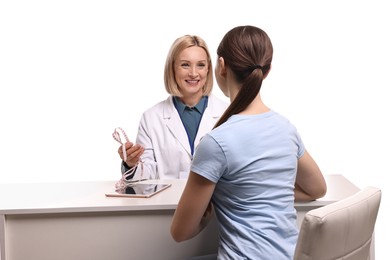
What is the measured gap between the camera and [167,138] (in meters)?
3.68

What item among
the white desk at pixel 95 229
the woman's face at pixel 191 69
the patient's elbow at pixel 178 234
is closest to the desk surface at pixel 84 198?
the white desk at pixel 95 229

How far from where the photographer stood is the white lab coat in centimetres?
364

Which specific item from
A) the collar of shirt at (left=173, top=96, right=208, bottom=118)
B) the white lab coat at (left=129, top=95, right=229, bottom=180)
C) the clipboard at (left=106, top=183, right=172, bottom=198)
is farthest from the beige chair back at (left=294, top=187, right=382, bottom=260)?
the collar of shirt at (left=173, top=96, right=208, bottom=118)

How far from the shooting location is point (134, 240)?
265cm

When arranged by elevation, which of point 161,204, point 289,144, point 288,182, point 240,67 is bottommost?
point 161,204

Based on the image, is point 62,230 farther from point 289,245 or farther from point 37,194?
point 289,245

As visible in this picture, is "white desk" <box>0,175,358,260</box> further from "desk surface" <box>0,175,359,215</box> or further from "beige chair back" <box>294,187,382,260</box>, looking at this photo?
"beige chair back" <box>294,187,382,260</box>

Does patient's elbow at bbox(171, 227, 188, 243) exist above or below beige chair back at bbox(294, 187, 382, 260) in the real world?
below

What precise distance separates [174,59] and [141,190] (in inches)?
44.2

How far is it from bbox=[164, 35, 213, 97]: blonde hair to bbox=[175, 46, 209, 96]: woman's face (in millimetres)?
27

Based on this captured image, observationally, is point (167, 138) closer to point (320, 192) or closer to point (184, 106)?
point (184, 106)

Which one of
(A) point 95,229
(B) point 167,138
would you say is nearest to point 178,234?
(A) point 95,229

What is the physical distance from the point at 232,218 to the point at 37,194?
1.08 meters

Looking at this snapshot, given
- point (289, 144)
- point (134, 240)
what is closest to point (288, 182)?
point (289, 144)
